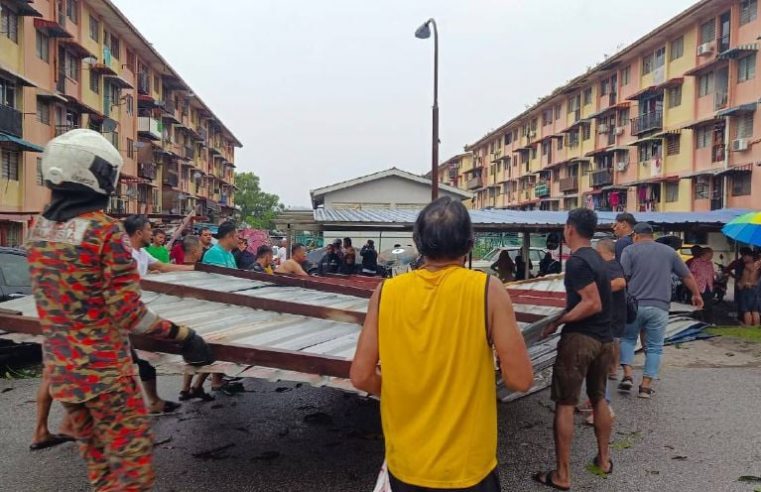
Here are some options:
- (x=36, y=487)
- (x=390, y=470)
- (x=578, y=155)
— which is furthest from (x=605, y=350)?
(x=578, y=155)

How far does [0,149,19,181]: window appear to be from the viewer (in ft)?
65.0

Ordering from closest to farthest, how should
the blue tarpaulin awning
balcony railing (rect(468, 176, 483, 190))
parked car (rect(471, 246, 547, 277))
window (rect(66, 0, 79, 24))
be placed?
the blue tarpaulin awning, parked car (rect(471, 246, 547, 277)), window (rect(66, 0, 79, 24)), balcony railing (rect(468, 176, 483, 190))

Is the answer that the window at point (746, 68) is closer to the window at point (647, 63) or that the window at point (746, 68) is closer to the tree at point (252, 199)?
the window at point (647, 63)

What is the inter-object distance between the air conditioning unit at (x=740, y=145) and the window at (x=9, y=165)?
2976 centimetres

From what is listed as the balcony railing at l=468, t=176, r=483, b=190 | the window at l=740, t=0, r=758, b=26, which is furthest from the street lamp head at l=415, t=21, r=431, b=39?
the balcony railing at l=468, t=176, r=483, b=190

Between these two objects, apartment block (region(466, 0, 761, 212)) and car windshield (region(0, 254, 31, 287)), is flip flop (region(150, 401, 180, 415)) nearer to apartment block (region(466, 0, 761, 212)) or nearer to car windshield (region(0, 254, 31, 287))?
car windshield (region(0, 254, 31, 287))

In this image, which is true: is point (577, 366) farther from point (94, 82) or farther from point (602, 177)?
point (602, 177)

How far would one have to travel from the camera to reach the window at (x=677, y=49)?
1195 inches

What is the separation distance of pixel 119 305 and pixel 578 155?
4496 cm

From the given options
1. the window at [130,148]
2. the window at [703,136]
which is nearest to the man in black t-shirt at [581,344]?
the window at [703,136]

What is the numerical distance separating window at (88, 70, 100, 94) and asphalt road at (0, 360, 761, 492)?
25.5m

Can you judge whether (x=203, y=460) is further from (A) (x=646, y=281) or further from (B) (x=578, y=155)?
(B) (x=578, y=155)

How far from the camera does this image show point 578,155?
43625 millimetres

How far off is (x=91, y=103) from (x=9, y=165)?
26.9 feet
